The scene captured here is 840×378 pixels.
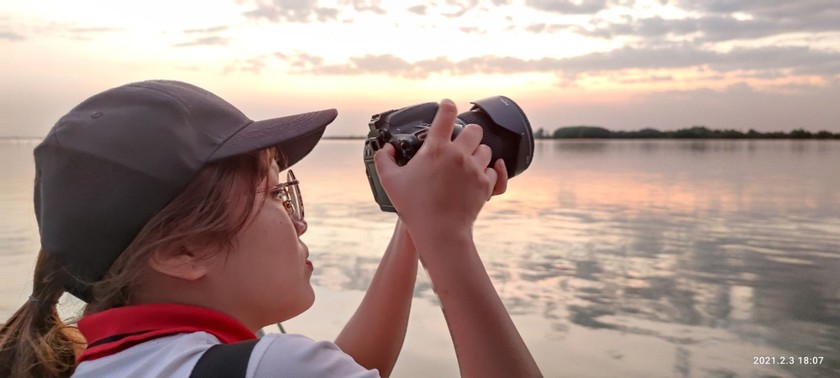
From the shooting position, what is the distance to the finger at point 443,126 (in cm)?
93

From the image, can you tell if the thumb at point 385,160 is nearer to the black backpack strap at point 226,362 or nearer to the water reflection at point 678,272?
the black backpack strap at point 226,362

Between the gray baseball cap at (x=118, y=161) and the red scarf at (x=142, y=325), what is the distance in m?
0.10

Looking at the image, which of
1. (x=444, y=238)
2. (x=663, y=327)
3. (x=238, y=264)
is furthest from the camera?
(x=663, y=327)

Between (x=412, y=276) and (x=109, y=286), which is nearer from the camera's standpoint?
(x=109, y=286)

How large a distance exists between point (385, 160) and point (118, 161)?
0.32 meters

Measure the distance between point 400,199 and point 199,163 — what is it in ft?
0.84

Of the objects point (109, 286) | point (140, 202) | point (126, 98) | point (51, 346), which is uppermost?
point (126, 98)

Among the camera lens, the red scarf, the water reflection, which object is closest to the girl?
the red scarf

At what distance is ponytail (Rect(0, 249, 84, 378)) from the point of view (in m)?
1.07

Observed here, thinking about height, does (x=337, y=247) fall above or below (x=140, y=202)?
below

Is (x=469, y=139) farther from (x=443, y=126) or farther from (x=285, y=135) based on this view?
(x=285, y=135)

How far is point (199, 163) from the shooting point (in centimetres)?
98

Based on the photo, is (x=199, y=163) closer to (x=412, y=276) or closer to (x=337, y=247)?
(x=412, y=276)

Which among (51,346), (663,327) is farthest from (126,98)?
(663,327)
